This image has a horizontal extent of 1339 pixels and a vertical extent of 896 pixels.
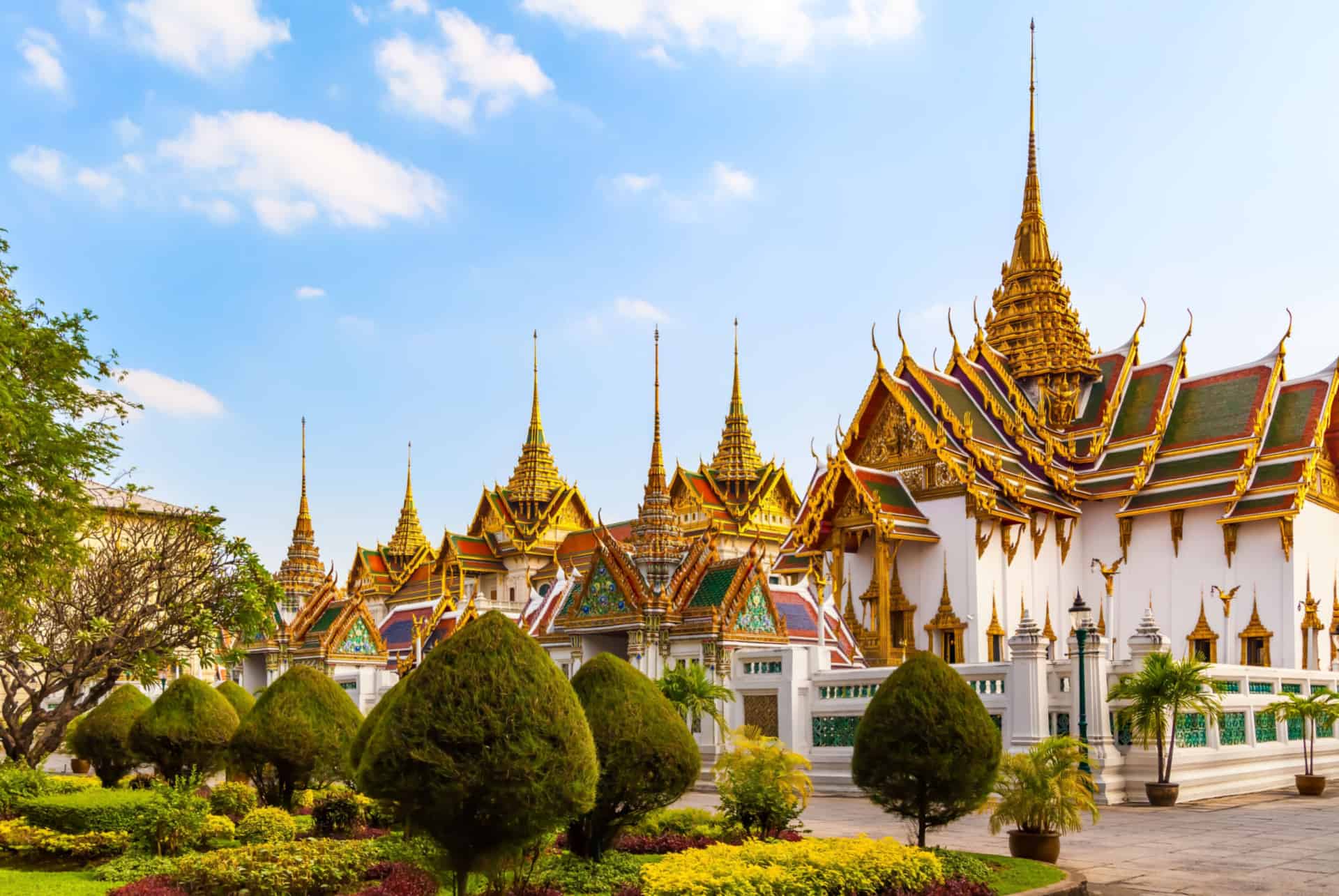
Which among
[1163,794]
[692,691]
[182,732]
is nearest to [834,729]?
[692,691]

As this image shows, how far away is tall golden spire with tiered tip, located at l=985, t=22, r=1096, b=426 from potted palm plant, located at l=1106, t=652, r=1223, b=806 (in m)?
18.6

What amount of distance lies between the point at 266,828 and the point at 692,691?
727cm

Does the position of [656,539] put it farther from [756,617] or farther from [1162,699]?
[1162,699]

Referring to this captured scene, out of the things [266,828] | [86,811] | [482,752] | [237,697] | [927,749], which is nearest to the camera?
[482,752]

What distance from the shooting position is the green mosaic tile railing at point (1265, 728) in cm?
1820

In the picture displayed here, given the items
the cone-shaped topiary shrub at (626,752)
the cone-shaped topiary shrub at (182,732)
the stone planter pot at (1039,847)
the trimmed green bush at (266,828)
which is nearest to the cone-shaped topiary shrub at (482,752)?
the cone-shaped topiary shrub at (626,752)

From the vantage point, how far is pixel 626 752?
845 centimetres

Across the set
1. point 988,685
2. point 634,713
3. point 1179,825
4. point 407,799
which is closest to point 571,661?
point 988,685

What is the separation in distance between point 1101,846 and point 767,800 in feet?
10.9

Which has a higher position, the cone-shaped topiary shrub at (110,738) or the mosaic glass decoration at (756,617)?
the mosaic glass decoration at (756,617)

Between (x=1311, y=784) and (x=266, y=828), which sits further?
(x=1311, y=784)

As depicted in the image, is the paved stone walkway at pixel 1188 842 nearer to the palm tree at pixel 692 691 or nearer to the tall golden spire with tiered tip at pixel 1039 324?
the palm tree at pixel 692 691

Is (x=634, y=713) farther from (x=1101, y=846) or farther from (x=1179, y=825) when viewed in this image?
(x=1179, y=825)

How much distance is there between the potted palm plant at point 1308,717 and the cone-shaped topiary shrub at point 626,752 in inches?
451
